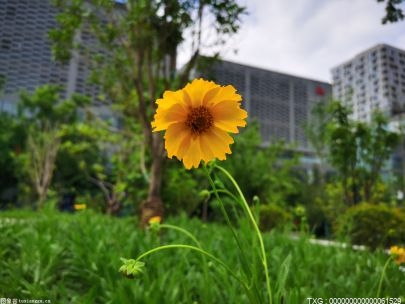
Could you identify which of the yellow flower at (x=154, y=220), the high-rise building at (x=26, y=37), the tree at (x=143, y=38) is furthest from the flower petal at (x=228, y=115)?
the high-rise building at (x=26, y=37)

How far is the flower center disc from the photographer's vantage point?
0.90m

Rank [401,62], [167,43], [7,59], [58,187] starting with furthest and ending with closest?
1. [58,187]
2. [7,59]
3. [167,43]
4. [401,62]

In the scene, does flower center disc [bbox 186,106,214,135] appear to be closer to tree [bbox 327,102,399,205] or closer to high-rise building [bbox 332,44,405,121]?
high-rise building [bbox 332,44,405,121]

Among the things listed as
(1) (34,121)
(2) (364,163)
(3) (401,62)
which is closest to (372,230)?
(3) (401,62)

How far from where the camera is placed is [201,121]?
2.96 feet

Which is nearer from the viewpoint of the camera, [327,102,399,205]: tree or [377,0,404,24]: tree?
[377,0,404,24]: tree

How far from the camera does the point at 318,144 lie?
55.3ft

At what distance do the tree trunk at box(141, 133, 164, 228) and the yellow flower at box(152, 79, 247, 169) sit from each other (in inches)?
146

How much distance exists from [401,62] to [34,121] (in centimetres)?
1766

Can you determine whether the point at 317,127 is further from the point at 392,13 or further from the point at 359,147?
the point at 392,13

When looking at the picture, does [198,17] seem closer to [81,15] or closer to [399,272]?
[81,15]

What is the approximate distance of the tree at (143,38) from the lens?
464 centimetres

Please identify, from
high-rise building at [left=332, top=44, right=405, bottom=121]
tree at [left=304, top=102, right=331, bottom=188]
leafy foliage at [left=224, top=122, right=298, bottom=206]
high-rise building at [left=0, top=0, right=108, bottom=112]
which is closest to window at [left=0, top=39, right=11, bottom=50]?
high-rise building at [left=0, top=0, right=108, bottom=112]

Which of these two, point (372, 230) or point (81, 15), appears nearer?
point (81, 15)
